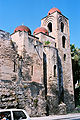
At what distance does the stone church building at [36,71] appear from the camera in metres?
13.8

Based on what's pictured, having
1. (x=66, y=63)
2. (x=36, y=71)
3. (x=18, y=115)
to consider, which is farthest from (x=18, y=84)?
(x=66, y=63)

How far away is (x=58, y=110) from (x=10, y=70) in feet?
25.5

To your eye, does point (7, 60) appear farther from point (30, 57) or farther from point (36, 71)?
point (36, 71)

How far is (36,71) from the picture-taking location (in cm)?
1834

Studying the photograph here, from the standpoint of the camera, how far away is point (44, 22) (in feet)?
91.0

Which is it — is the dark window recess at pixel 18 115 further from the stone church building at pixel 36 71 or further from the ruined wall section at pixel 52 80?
the ruined wall section at pixel 52 80

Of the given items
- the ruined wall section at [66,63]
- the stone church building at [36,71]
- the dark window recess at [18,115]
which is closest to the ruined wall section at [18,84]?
the stone church building at [36,71]

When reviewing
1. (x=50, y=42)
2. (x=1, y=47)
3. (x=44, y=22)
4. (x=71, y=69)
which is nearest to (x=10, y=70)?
(x=1, y=47)

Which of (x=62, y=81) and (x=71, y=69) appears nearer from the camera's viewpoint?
(x=62, y=81)

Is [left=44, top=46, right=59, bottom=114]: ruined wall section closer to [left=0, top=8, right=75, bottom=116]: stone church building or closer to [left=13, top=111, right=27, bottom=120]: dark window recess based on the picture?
[left=0, top=8, right=75, bottom=116]: stone church building

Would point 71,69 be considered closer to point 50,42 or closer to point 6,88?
point 50,42

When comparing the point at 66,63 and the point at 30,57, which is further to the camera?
the point at 66,63

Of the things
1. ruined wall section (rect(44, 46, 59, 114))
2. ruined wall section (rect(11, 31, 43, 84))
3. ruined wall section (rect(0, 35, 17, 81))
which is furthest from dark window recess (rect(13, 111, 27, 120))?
ruined wall section (rect(44, 46, 59, 114))

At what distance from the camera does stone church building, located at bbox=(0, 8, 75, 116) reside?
45.2 ft
